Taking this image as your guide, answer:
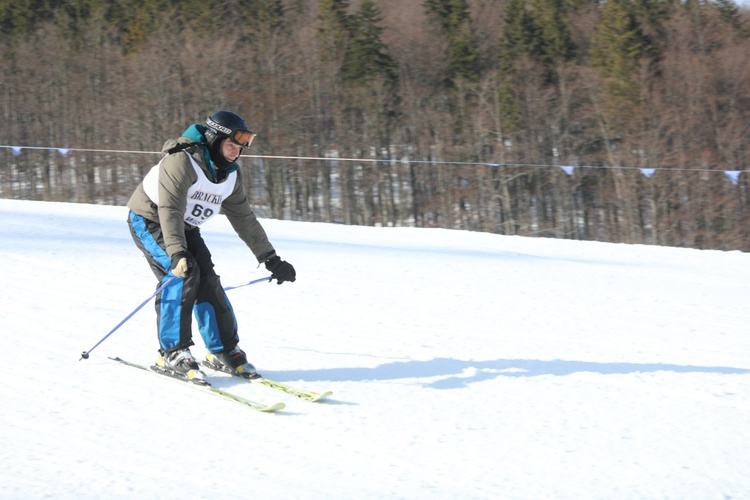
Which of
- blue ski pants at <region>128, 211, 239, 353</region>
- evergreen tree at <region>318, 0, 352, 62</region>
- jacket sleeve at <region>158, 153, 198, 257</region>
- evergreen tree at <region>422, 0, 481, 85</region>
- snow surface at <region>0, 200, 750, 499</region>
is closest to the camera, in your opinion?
snow surface at <region>0, 200, 750, 499</region>

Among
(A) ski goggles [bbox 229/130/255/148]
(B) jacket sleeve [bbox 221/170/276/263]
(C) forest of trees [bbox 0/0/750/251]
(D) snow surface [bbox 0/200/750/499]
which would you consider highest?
(C) forest of trees [bbox 0/0/750/251]

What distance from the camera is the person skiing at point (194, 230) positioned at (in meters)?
4.00

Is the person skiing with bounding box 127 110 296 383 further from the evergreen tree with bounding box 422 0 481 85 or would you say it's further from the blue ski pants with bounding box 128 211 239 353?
the evergreen tree with bounding box 422 0 481 85

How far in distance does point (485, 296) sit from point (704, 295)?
73.9 inches

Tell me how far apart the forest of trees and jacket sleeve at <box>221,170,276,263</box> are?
29143 mm

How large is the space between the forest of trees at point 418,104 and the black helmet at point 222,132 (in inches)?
1165

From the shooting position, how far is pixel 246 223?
15.0 ft

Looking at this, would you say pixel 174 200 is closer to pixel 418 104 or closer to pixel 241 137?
pixel 241 137

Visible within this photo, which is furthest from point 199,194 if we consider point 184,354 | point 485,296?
point 485,296

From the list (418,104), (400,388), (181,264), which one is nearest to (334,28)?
(418,104)

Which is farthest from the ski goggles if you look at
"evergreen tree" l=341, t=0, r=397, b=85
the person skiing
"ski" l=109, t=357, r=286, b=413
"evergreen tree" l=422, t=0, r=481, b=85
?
"evergreen tree" l=422, t=0, r=481, b=85

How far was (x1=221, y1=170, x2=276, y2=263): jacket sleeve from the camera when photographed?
4.46 m

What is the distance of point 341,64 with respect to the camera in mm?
41062

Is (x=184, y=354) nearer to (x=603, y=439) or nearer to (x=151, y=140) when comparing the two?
(x=603, y=439)
